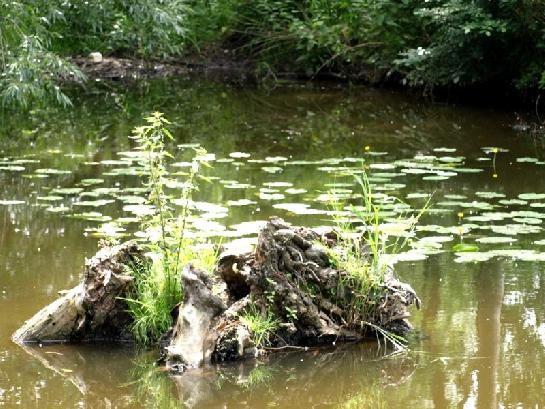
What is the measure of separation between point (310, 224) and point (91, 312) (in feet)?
8.32

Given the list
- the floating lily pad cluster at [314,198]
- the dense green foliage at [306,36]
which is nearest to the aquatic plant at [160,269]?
the floating lily pad cluster at [314,198]

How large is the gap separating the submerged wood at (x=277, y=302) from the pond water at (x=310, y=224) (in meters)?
0.11

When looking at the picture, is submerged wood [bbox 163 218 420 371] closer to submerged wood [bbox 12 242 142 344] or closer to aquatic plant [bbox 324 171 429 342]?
aquatic plant [bbox 324 171 429 342]

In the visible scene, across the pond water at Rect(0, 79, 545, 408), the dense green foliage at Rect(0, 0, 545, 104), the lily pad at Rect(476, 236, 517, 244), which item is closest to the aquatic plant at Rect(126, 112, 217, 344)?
the pond water at Rect(0, 79, 545, 408)

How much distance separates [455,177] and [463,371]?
191 inches

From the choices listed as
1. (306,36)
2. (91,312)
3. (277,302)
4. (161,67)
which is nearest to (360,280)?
(277,302)

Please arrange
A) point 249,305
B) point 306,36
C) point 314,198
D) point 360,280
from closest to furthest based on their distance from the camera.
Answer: point 249,305 < point 360,280 < point 314,198 < point 306,36

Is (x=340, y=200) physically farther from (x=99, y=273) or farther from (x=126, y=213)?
(x=99, y=273)

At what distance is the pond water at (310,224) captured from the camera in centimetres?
493

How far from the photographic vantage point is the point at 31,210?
8.44 m

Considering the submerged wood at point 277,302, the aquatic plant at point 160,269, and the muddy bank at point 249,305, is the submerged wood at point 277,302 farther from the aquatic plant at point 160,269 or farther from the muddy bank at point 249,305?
the aquatic plant at point 160,269

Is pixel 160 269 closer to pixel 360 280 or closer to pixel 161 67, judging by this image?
pixel 360 280

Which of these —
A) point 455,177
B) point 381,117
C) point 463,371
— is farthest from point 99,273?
point 381,117

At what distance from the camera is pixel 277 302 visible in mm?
5379
